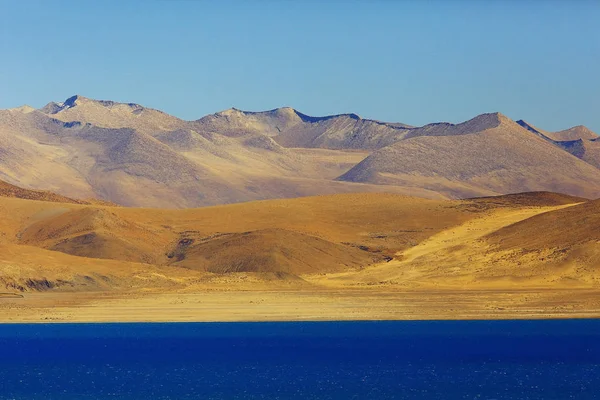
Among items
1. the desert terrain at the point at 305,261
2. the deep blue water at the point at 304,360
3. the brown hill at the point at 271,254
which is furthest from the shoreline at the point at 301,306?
the brown hill at the point at 271,254

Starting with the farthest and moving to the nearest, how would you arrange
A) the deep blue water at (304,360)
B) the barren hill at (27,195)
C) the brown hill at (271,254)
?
the barren hill at (27,195), the brown hill at (271,254), the deep blue water at (304,360)

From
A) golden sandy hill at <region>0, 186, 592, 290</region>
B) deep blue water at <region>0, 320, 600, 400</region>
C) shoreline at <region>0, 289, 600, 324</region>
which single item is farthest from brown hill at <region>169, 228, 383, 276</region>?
deep blue water at <region>0, 320, 600, 400</region>

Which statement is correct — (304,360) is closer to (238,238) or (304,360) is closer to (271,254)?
(271,254)

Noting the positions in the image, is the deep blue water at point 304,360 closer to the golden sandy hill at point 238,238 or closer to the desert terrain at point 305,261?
the desert terrain at point 305,261

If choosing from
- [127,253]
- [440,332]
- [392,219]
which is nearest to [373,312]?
[440,332]

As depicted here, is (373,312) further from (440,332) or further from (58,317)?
(58,317)

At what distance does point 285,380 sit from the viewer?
181 feet

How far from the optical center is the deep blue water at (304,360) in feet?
171

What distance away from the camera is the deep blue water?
2046 inches

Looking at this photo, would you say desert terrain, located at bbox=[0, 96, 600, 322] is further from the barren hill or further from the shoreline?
the barren hill

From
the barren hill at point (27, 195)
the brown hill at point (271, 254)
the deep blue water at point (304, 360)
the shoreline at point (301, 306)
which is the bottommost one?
the deep blue water at point (304, 360)

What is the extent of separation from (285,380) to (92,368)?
1197cm

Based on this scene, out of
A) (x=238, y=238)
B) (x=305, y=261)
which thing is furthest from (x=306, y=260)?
(x=238, y=238)

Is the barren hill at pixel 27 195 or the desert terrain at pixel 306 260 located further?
the barren hill at pixel 27 195
